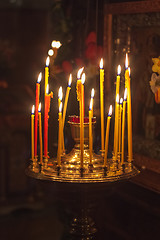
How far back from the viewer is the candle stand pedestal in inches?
60.7

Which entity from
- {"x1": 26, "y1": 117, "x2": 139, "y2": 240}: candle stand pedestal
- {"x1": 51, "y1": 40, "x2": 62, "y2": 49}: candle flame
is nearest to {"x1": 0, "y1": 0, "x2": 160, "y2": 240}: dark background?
{"x1": 51, "y1": 40, "x2": 62, "y2": 49}: candle flame

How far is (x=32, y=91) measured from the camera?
3070mm

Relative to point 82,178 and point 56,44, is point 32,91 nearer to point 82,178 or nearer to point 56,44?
point 56,44

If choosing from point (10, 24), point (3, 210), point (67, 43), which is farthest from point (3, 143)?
point (67, 43)

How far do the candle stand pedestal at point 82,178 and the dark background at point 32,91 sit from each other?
47 cm

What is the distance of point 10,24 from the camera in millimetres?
3238

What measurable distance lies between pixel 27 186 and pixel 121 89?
1613mm

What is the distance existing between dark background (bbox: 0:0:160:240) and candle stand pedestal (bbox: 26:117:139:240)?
1.56 feet

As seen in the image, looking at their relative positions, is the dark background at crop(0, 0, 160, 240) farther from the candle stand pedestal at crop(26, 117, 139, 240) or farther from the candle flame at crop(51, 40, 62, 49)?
the candle stand pedestal at crop(26, 117, 139, 240)

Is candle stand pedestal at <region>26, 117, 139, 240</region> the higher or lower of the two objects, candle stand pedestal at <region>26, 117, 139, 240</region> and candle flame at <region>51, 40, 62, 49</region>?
the lower

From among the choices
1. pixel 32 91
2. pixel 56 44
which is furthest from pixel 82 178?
pixel 32 91

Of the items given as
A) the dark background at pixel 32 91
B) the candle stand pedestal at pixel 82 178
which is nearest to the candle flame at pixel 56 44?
the dark background at pixel 32 91

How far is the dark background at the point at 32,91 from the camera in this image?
7.30 feet

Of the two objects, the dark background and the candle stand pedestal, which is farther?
the dark background
